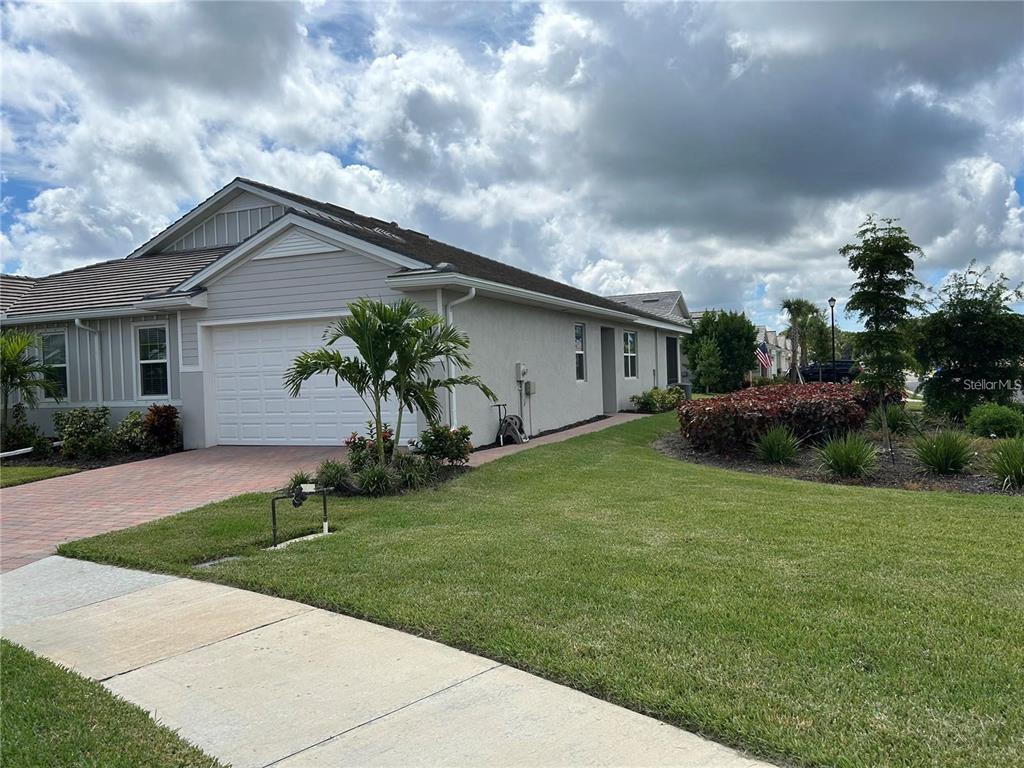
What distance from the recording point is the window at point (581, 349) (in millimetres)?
18703

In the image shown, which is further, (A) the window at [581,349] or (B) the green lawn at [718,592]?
(A) the window at [581,349]

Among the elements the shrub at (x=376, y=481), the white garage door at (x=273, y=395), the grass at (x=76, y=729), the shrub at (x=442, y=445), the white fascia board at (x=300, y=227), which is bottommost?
the grass at (x=76, y=729)

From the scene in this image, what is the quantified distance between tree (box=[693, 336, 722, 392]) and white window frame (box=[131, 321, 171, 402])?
22.8 m

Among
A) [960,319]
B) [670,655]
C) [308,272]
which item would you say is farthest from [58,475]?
[960,319]

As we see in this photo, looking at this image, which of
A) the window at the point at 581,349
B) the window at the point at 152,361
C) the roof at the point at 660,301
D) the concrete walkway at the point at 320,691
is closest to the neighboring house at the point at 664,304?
the roof at the point at 660,301

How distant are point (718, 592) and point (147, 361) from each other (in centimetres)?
1474

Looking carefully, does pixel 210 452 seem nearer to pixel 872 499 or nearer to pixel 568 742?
pixel 872 499

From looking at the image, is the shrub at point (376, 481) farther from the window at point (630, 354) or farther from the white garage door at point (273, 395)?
the window at point (630, 354)

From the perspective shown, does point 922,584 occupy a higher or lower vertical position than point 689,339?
lower

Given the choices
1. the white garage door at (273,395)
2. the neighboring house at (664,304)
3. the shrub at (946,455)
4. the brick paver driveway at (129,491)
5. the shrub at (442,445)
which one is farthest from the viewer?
the neighboring house at (664,304)

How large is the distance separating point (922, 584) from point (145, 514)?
8217 mm

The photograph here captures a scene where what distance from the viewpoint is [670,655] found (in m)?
3.88

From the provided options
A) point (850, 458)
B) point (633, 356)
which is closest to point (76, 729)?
point (850, 458)

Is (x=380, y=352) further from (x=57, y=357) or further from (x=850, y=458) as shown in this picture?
(x=57, y=357)
